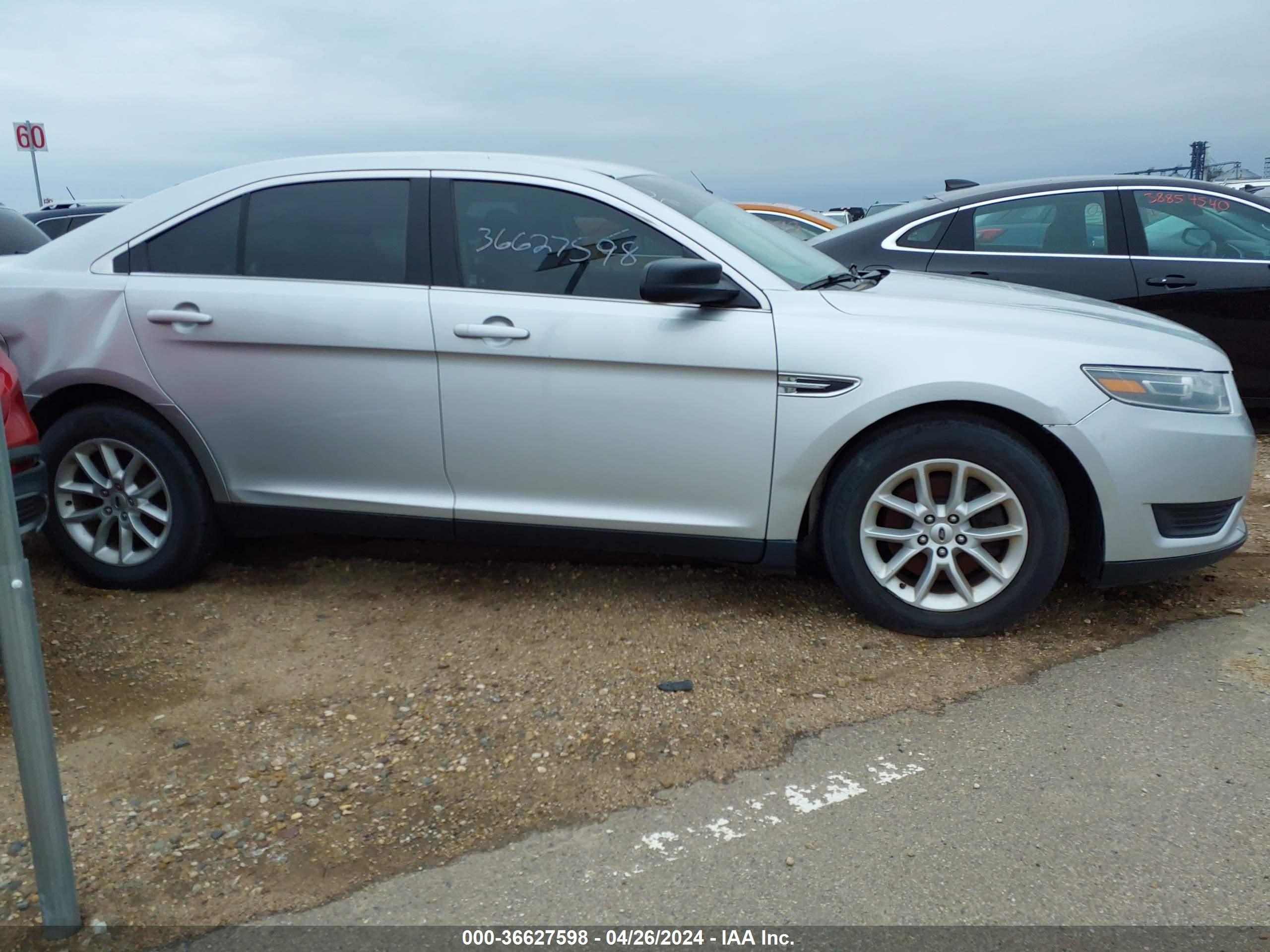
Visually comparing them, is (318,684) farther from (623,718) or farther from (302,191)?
(302,191)

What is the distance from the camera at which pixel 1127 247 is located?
637cm

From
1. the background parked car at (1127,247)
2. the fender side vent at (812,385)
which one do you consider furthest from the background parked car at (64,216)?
the fender side vent at (812,385)

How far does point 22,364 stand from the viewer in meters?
4.18

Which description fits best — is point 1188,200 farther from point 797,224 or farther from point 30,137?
point 30,137

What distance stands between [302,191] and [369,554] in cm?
153

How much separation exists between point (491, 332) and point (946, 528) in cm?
169

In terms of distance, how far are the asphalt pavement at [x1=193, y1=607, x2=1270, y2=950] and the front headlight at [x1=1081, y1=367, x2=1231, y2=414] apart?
959 millimetres

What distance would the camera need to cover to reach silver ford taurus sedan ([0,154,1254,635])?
11.7 feet

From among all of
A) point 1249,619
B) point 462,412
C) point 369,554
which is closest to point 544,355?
point 462,412

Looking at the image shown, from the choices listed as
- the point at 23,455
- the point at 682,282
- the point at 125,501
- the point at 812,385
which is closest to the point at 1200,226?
the point at 812,385

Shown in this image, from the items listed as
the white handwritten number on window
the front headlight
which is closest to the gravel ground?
the front headlight

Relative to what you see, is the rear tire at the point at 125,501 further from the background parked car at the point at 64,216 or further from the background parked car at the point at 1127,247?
the background parked car at the point at 64,216

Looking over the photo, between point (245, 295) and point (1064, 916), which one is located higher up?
point (245, 295)

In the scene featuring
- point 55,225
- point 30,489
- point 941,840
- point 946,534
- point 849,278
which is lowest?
point 941,840
